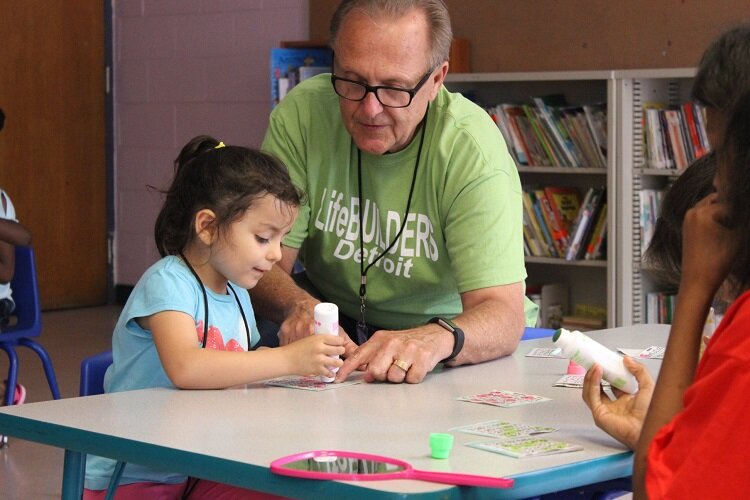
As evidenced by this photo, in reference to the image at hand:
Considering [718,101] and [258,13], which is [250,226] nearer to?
[718,101]

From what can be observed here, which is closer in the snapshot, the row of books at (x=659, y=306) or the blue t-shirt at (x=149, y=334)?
the blue t-shirt at (x=149, y=334)

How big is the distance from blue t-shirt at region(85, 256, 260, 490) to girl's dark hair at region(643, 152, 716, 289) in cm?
74

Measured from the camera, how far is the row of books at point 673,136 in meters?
4.46

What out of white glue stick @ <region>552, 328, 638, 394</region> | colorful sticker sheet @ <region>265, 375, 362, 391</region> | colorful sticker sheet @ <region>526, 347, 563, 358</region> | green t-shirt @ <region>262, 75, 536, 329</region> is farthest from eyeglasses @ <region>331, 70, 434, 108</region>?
white glue stick @ <region>552, 328, 638, 394</region>

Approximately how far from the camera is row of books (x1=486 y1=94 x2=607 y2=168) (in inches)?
187

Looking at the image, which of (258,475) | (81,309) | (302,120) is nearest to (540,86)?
(302,120)

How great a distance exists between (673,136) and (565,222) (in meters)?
0.62

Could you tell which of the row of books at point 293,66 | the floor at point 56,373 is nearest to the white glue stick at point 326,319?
the floor at point 56,373

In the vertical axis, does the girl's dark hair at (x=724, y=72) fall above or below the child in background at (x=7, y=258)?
above

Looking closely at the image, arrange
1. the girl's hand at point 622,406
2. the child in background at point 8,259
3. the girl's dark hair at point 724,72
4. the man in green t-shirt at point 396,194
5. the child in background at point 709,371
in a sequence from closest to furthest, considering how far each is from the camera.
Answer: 1. the child in background at point 709,371
2. the girl's dark hair at point 724,72
3. the girl's hand at point 622,406
4. the man in green t-shirt at point 396,194
5. the child in background at point 8,259

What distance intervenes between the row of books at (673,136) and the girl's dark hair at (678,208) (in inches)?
104

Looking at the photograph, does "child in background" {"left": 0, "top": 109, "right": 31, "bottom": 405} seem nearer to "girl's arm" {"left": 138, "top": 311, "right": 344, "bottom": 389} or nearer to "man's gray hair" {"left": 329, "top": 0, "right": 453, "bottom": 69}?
"man's gray hair" {"left": 329, "top": 0, "right": 453, "bottom": 69}

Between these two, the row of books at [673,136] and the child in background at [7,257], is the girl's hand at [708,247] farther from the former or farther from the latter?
the row of books at [673,136]

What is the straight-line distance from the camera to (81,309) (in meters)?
6.97
